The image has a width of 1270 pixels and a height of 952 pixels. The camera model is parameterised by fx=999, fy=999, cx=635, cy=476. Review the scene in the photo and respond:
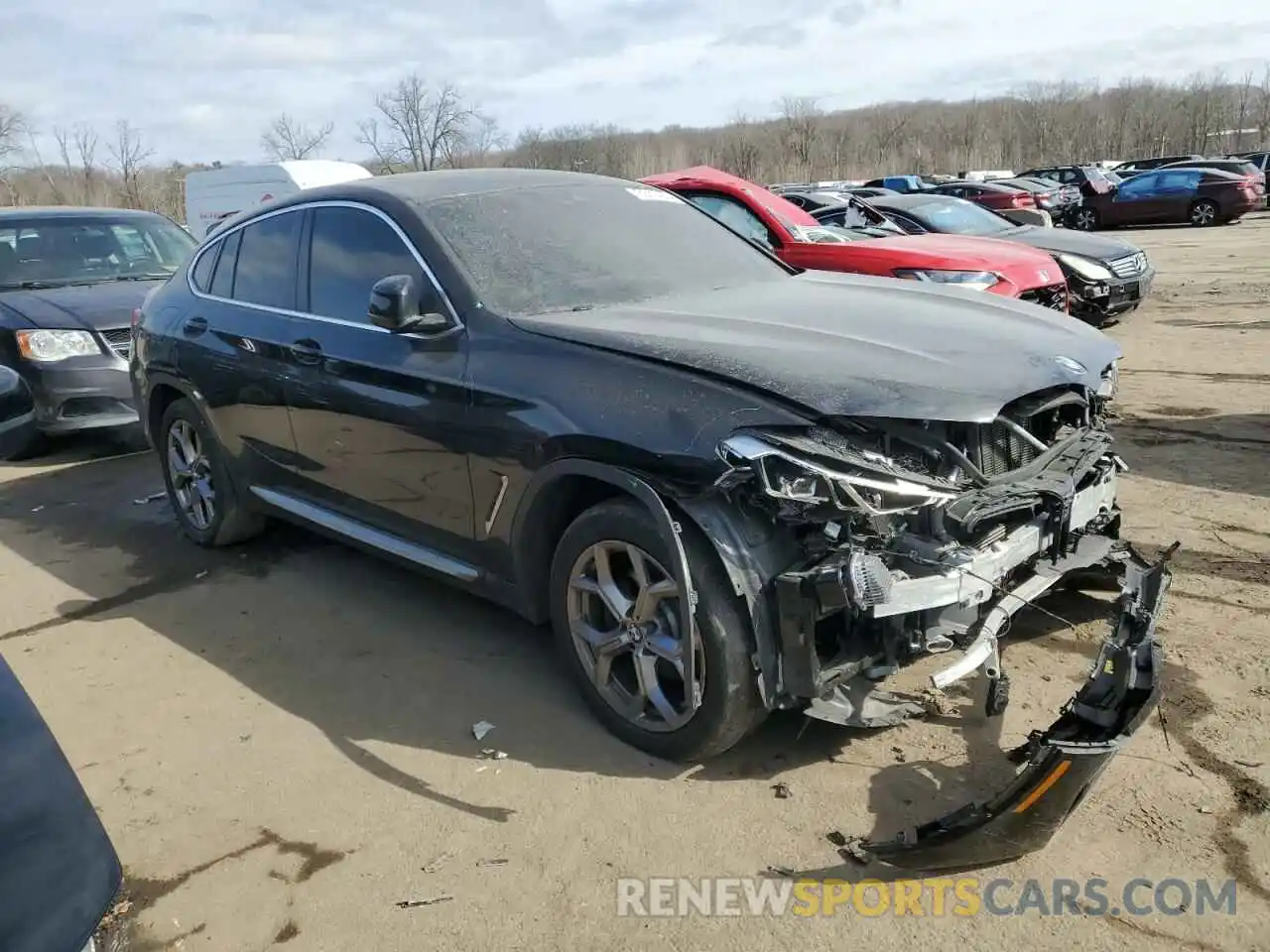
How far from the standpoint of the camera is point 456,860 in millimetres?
2816

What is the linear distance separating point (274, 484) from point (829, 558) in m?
3.05

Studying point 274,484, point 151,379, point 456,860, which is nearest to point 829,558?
point 456,860

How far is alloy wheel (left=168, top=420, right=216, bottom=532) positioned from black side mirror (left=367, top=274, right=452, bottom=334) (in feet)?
7.21

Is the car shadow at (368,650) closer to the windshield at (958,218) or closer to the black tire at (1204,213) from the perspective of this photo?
the windshield at (958,218)

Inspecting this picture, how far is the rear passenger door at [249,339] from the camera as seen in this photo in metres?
4.50

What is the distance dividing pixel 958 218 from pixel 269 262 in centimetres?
876

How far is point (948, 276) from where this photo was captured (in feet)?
25.1

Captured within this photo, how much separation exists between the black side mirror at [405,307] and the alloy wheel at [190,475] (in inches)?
86.5

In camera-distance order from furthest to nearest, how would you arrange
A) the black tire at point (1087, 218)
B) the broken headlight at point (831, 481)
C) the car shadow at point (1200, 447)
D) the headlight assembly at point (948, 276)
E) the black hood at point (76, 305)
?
the black tire at point (1087, 218) < the headlight assembly at point (948, 276) < the black hood at point (76, 305) < the car shadow at point (1200, 447) < the broken headlight at point (831, 481)

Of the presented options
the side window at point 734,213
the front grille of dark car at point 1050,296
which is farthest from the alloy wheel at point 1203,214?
the side window at point 734,213

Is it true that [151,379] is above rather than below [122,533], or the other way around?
above

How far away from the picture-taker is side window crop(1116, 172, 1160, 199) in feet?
85.1

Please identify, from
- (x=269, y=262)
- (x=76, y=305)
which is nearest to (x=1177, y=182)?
(x=76, y=305)

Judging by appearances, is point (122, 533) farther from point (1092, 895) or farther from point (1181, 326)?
point (1181, 326)
